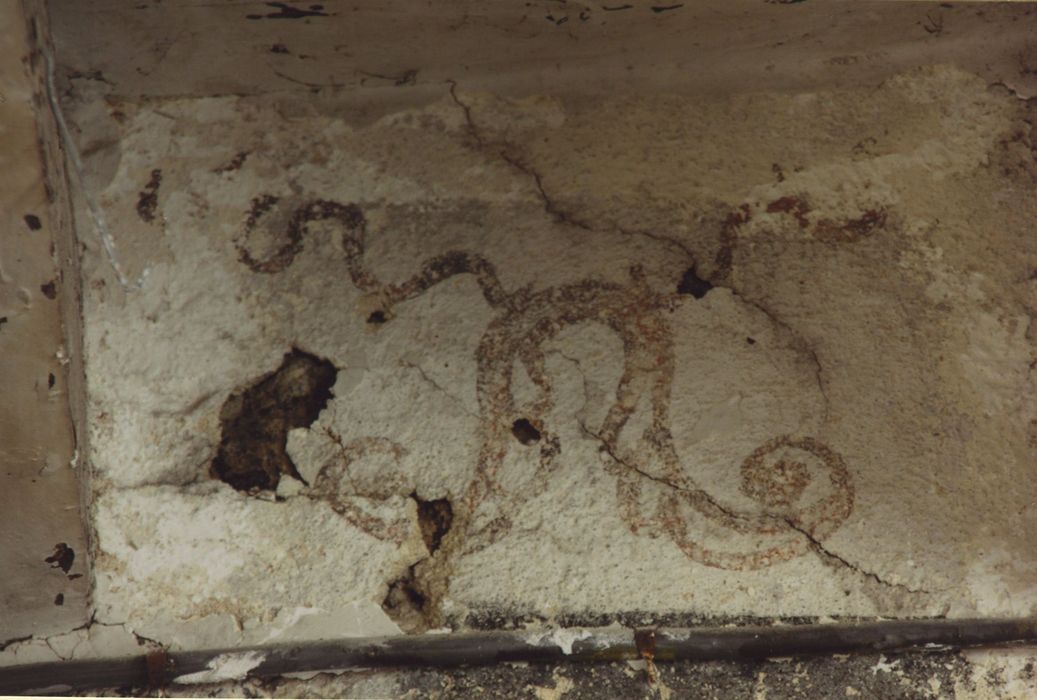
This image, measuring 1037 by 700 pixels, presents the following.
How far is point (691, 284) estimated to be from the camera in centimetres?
168

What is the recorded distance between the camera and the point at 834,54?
1.70 metres

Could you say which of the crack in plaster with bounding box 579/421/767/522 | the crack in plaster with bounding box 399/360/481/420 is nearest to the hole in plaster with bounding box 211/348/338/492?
the crack in plaster with bounding box 399/360/481/420

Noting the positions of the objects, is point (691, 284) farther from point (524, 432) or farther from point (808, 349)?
point (524, 432)

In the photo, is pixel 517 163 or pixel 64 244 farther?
pixel 517 163

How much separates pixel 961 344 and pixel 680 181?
586 mm

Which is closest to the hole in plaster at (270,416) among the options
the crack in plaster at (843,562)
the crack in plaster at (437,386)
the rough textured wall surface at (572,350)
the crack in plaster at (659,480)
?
the rough textured wall surface at (572,350)

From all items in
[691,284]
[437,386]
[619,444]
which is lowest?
[619,444]

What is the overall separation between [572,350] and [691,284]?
0.25 meters

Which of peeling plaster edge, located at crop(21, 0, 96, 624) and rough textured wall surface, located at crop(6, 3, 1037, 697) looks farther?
rough textured wall surface, located at crop(6, 3, 1037, 697)

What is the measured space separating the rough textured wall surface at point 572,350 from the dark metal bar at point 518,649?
0.03 metres

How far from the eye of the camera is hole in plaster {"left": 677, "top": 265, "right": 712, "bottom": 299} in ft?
5.49

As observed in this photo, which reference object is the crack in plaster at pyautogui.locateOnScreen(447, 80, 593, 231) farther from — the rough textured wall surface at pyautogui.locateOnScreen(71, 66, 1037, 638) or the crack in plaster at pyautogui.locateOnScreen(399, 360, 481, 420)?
the crack in plaster at pyautogui.locateOnScreen(399, 360, 481, 420)

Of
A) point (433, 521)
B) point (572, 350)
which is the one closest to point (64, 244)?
point (433, 521)

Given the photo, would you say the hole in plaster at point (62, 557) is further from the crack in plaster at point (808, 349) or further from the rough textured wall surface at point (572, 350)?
the crack in plaster at point (808, 349)
